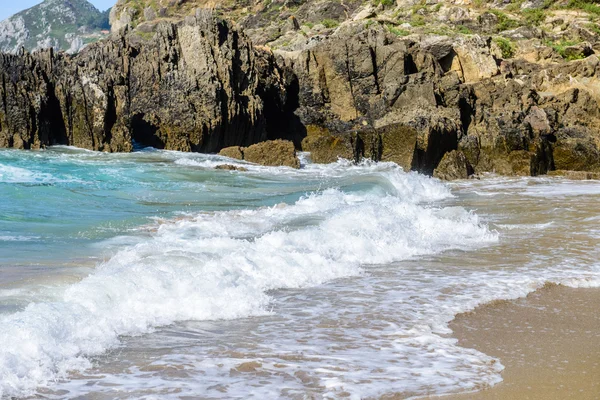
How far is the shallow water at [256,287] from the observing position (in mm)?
3770

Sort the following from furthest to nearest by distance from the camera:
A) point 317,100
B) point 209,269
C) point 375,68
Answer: point 317,100, point 375,68, point 209,269

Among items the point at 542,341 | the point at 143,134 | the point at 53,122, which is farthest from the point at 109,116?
the point at 542,341

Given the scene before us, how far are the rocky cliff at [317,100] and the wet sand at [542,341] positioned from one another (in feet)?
47.1

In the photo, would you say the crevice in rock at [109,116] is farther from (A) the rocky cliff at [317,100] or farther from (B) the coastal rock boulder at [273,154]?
(B) the coastal rock boulder at [273,154]

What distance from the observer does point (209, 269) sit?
19.6 feet

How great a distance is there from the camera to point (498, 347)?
441 cm

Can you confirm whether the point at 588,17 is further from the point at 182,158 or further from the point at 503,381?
the point at 503,381

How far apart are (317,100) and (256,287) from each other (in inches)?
779

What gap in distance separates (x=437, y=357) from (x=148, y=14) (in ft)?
206

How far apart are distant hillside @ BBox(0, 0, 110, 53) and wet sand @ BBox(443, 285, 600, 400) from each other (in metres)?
103

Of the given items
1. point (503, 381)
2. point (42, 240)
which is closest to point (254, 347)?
point (503, 381)

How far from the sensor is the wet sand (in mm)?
3619

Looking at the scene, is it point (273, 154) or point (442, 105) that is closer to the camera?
point (273, 154)

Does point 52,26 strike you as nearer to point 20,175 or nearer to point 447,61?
point 447,61
